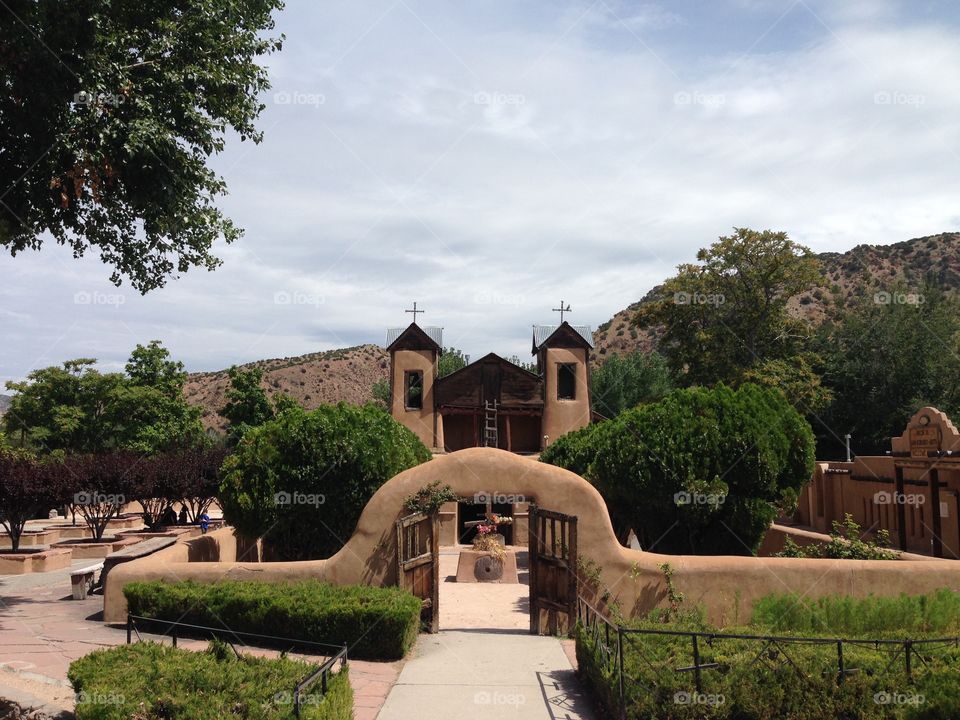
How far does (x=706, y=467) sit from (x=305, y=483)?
29.5 feet

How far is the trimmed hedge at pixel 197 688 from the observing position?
7422mm

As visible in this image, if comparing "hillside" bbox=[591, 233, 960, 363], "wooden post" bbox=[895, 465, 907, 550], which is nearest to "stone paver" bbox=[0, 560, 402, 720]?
"wooden post" bbox=[895, 465, 907, 550]

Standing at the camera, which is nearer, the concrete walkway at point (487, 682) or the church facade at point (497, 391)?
the concrete walkway at point (487, 682)

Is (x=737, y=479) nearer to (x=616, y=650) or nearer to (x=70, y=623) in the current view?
(x=616, y=650)

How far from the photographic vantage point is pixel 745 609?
13688 mm

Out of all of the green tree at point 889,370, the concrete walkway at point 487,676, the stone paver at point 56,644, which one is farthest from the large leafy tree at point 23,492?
the green tree at point 889,370

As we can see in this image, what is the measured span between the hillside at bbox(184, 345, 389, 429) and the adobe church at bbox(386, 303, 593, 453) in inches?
1873

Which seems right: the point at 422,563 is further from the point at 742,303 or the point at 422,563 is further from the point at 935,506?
the point at 742,303

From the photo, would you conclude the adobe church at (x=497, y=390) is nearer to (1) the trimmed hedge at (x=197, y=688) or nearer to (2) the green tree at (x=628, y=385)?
(2) the green tree at (x=628, y=385)

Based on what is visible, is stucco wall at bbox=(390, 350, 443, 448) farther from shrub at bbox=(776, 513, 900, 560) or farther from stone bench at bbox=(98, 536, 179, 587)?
shrub at bbox=(776, 513, 900, 560)

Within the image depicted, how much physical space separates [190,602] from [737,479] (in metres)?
11.5

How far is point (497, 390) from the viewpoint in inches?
1576

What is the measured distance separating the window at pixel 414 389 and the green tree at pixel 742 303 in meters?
13.4

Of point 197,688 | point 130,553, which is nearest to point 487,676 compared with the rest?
point 197,688
